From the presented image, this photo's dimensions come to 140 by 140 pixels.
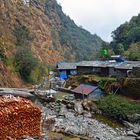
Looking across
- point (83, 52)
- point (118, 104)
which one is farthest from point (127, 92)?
point (83, 52)

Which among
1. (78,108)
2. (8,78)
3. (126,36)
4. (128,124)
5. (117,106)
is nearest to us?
(128,124)

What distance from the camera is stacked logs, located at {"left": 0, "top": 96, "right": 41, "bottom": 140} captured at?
16266mm

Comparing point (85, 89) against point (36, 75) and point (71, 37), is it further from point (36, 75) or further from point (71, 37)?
point (71, 37)

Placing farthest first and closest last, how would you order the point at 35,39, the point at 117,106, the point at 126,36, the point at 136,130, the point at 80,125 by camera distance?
1. the point at 35,39
2. the point at 126,36
3. the point at 117,106
4. the point at 136,130
5. the point at 80,125

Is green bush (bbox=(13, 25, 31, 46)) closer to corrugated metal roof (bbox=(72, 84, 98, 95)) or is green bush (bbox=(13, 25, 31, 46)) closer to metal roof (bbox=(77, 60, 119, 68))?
metal roof (bbox=(77, 60, 119, 68))

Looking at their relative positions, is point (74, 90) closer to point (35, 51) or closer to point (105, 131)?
point (105, 131)

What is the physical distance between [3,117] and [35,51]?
74.7m

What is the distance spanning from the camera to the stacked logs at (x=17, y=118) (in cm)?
1627

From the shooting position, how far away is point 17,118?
16.6 m

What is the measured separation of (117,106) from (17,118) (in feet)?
87.4

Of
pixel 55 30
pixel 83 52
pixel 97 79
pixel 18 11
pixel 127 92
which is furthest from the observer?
pixel 83 52

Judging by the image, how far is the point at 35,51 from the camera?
90.3 m

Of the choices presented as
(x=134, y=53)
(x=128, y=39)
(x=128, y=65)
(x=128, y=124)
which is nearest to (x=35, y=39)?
(x=128, y=39)

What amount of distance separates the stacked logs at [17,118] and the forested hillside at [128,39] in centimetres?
4700
